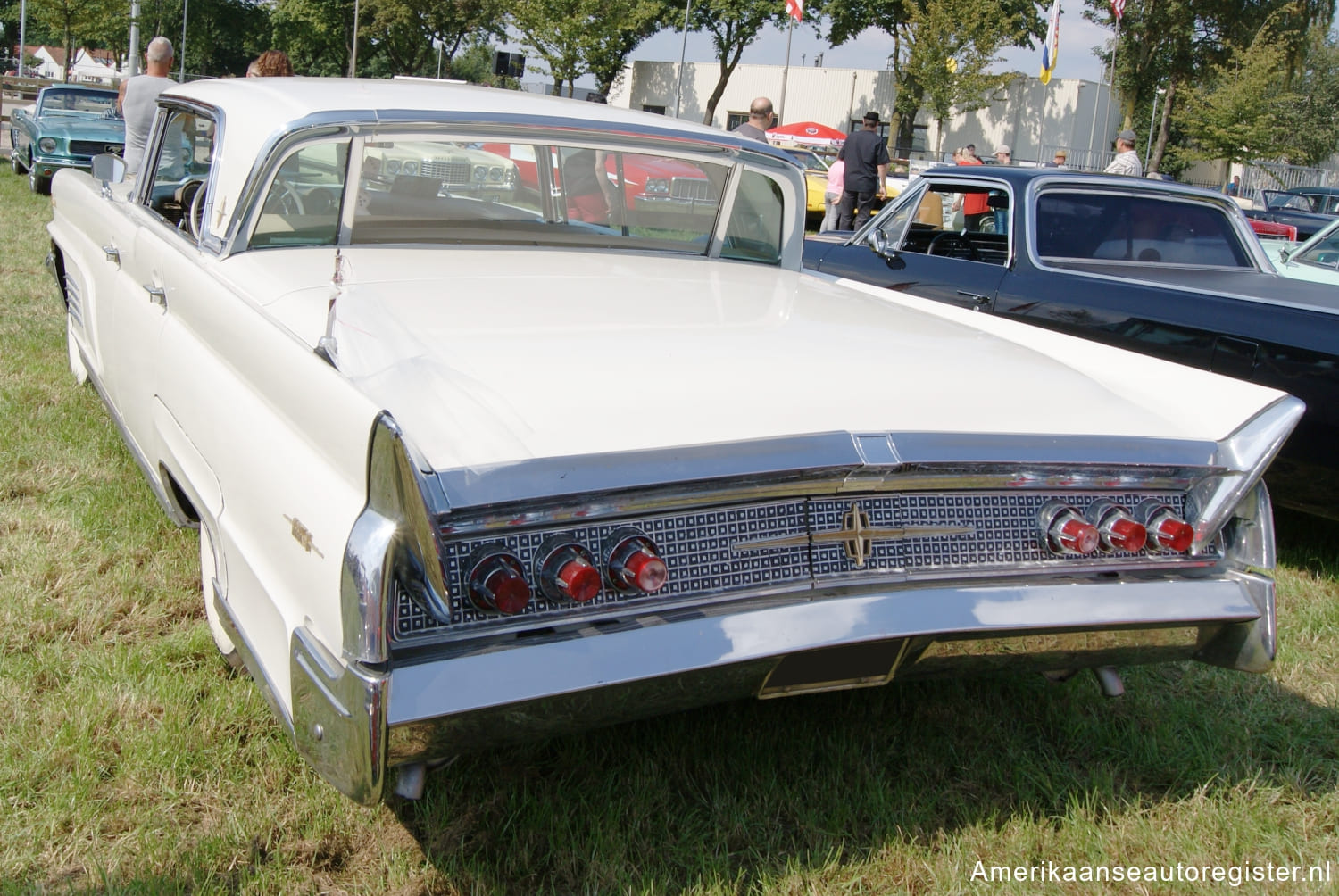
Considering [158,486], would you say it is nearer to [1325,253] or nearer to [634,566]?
[634,566]

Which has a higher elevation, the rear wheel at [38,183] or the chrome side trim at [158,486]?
the rear wheel at [38,183]

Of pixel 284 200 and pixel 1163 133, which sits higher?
pixel 1163 133

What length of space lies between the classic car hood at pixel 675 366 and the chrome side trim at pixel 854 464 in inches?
1.2

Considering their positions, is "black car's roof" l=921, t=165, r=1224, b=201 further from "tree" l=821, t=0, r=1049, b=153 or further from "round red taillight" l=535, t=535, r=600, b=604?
"tree" l=821, t=0, r=1049, b=153

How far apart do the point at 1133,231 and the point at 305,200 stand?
3.93 m

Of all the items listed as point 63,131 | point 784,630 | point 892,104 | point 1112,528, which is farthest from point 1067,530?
point 892,104

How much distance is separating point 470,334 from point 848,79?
4673cm

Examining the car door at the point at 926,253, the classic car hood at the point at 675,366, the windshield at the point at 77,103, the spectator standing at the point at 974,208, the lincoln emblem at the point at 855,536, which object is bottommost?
the lincoln emblem at the point at 855,536

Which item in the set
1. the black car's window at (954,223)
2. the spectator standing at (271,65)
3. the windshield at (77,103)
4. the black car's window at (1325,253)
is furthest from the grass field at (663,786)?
the windshield at (77,103)

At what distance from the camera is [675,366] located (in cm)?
226

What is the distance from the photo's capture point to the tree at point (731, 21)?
1606 inches

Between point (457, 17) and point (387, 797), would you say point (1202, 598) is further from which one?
point (457, 17)

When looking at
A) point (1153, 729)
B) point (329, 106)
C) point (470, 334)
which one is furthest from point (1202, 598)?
point (329, 106)

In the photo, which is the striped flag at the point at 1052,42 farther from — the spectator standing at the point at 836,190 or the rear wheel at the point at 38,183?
the rear wheel at the point at 38,183
